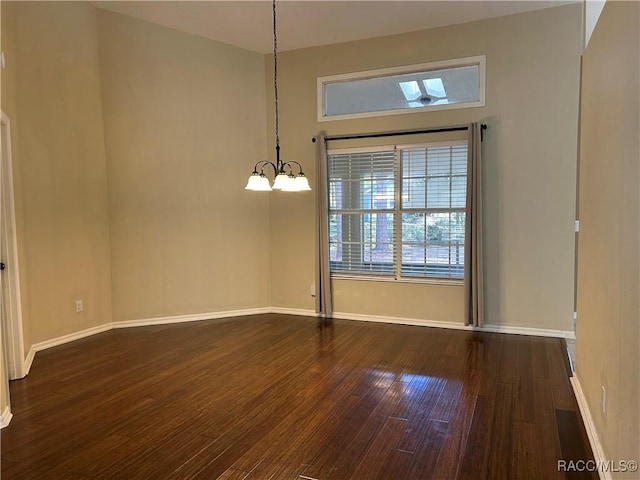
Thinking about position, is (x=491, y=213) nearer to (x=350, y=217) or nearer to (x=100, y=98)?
(x=350, y=217)

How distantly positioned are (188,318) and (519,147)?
13.7 ft

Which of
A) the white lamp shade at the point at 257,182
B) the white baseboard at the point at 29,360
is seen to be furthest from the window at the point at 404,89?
the white baseboard at the point at 29,360

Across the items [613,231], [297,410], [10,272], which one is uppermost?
[613,231]

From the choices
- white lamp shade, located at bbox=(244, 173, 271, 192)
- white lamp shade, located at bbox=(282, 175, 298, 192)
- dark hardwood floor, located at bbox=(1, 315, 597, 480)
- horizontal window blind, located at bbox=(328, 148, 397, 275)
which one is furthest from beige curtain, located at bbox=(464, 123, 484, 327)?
white lamp shade, located at bbox=(244, 173, 271, 192)

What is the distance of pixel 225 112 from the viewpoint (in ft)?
17.5

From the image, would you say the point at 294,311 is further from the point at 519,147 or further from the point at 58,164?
the point at 519,147

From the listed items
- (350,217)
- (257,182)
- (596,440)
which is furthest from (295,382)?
(350,217)

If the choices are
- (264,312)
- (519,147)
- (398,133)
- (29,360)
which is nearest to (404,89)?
(398,133)

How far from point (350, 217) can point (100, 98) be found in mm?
3091

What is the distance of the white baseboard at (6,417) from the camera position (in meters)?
2.70

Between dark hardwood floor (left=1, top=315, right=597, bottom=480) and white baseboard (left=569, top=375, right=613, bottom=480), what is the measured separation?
0.18ft

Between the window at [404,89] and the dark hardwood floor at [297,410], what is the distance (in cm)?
257

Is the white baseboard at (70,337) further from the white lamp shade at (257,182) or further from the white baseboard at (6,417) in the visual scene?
the white lamp shade at (257,182)

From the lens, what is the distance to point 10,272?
352 cm
